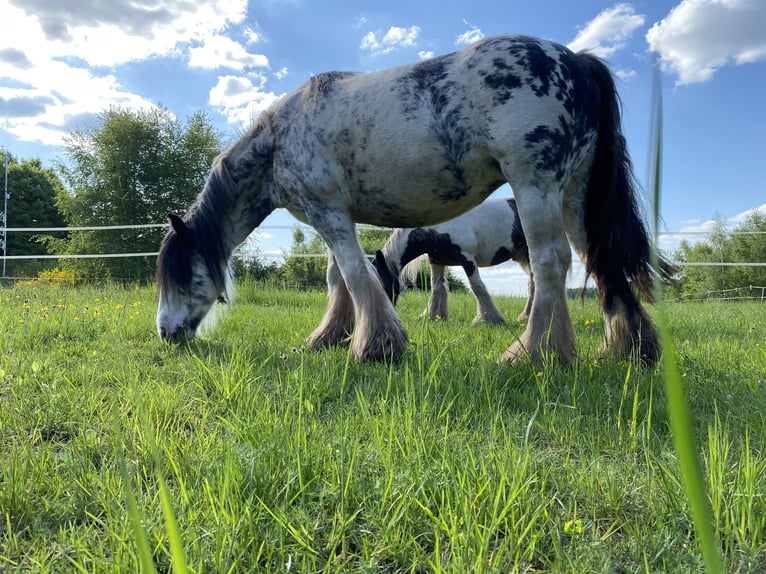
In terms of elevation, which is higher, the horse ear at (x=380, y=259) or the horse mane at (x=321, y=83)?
the horse mane at (x=321, y=83)

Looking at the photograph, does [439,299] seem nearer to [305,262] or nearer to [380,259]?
[380,259]

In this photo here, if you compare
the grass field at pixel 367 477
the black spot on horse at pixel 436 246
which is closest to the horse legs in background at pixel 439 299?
the black spot on horse at pixel 436 246

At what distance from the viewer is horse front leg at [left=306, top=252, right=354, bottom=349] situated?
14.1 ft

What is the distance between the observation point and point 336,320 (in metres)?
4.39

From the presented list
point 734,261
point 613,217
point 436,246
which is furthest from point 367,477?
point 734,261

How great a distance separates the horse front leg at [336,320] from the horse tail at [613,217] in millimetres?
1923

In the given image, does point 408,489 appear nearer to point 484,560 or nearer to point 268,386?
point 484,560

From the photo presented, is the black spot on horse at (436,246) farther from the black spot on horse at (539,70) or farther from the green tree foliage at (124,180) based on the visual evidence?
the green tree foliage at (124,180)

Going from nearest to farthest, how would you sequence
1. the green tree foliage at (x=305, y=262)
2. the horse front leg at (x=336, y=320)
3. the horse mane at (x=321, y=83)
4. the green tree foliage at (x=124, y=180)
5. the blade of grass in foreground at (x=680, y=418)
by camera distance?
the blade of grass in foreground at (x=680, y=418) < the horse mane at (x=321, y=83) < the horse front leg at (x=336, y=320) < the green tree foliage at (x=305, y=262) < the green tree foliage at (x=124, y=180)

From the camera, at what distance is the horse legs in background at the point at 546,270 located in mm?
3078

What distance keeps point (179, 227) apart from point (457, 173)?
225 centimetres

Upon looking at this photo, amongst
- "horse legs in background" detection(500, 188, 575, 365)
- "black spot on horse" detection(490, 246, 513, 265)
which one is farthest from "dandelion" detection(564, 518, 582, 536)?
"black spot on horse" detection(490, 246, 513, 265)

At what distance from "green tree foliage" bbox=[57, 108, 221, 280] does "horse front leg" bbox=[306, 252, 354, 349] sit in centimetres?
2745

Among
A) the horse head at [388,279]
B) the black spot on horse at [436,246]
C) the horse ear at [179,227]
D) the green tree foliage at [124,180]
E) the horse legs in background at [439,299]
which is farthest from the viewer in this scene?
the green tree foliage at [124,180]
